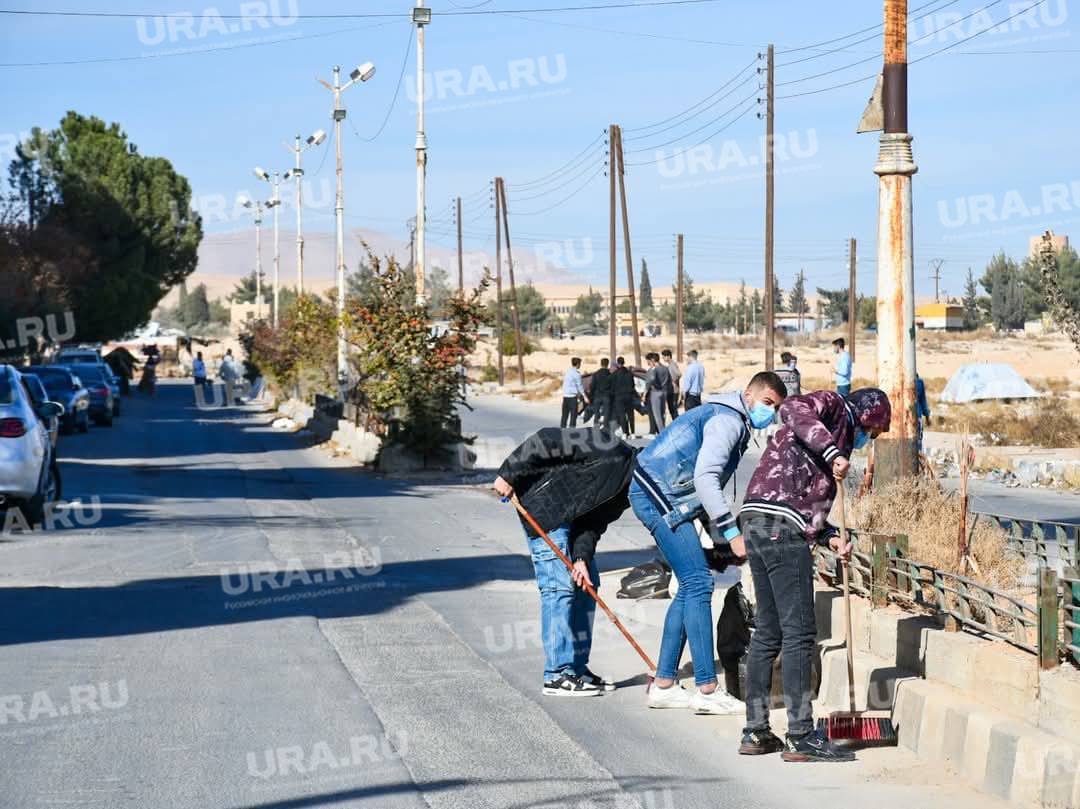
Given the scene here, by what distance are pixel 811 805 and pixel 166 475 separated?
759 inches

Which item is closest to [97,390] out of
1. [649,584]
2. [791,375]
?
[791,375]

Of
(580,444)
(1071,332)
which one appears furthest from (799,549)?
(1071,332)

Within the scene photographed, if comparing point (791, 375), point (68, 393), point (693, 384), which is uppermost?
point (791, 375)

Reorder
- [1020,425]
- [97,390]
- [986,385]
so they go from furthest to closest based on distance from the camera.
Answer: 1. [986,385]
2. [97,390]
3. [1020,425]

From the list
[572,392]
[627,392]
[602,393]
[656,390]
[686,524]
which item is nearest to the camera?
[686,524]

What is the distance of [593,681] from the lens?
8664 mm

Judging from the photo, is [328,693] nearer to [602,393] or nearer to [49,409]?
[49,409]

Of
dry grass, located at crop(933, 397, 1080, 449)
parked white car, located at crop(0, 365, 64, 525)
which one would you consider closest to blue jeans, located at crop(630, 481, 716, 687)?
parked white car, located at crop(0, 365, 64, 525)

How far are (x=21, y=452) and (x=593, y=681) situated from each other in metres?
9.51

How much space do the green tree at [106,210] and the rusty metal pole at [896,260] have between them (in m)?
58.4

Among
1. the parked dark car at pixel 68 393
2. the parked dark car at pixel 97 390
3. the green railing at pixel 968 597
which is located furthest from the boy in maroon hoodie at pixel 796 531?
the parked dark car at pixel 97 390

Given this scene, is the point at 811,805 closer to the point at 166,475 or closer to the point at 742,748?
the point at 742,748

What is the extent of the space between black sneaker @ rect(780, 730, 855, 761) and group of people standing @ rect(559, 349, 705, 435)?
2405 centimetres

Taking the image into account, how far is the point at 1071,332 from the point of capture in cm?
1916
